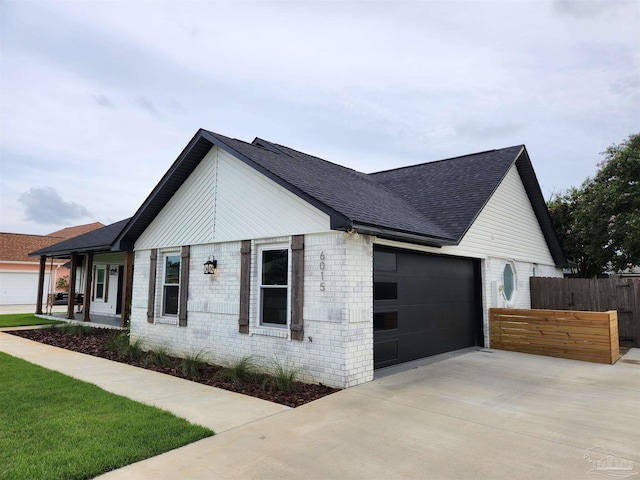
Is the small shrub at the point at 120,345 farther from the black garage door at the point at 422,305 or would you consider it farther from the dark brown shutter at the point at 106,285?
the dark brown shutter at the point at 106,285

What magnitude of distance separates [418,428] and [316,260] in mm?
3122

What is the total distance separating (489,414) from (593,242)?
39.9 feet

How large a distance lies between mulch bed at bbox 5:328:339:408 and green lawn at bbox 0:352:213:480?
1.55 m

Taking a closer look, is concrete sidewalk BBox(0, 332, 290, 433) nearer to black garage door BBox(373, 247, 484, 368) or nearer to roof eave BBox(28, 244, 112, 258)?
black garage door BBox(373, 247, 484, 368)

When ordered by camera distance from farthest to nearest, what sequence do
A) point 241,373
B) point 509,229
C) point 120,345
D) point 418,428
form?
point 509,229
point 120,345
point 241,373
point 418,428

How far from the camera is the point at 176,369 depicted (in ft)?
25.6

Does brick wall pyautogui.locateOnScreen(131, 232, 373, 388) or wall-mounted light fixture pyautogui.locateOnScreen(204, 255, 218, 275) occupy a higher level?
wall-mounted light fixture pyautogui.locateOnScreen(204, 255, 218, 275)

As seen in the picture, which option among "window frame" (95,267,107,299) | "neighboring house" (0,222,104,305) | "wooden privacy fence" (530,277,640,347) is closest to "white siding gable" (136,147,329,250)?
"wooden privacy fence" (530,277,640,347)

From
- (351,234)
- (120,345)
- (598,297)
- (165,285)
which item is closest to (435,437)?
(351,234)

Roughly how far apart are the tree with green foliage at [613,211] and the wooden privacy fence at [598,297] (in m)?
2.24

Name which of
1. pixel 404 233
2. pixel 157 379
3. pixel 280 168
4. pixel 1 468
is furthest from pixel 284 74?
pixel 1 468

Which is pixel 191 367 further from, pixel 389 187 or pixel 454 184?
pixel 454 184

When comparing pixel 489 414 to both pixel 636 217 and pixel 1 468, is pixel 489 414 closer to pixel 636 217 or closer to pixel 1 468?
pixel 1 468

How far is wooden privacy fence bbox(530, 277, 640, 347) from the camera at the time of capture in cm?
1107
